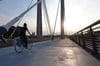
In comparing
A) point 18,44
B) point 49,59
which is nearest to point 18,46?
point 18,44

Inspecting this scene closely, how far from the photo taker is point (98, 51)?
957cm

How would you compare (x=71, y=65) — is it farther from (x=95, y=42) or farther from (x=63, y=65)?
(x=95, y=42)

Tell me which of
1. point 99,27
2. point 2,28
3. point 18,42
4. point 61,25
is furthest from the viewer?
point 61,25

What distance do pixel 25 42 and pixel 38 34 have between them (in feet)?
60.2

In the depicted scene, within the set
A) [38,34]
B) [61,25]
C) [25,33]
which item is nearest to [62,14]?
[61,25]

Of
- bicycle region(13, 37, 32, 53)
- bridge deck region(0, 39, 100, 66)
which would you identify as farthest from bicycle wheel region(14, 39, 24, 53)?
bridge deck region(0, 39, 100, 66)

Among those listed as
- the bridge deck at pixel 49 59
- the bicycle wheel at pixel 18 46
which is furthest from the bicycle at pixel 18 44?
the bridge deck at pixel 49 59

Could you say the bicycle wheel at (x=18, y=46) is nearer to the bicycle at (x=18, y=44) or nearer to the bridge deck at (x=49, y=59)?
the bicycle at (x=18, y=44)

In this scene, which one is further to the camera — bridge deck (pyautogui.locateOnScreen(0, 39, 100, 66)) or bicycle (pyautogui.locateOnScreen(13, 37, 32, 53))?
bicycle (pyautogui.locateOnScreen(13, 37, 32, 53))

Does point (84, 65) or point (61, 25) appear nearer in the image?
point (84, 65)

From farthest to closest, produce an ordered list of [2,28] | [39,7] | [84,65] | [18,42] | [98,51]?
[39,7] < [18,42] < [98,51] < [84,65] < [2,28]

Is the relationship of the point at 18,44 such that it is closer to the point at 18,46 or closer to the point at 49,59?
the point at 18,46

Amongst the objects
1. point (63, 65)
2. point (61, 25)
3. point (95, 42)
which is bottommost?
point (63, 65)

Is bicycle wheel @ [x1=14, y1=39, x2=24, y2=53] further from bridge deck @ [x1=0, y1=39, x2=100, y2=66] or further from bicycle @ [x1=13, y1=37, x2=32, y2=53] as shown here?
bridge deck @ [x1=0, y1=39, x2=100, y2=66]
